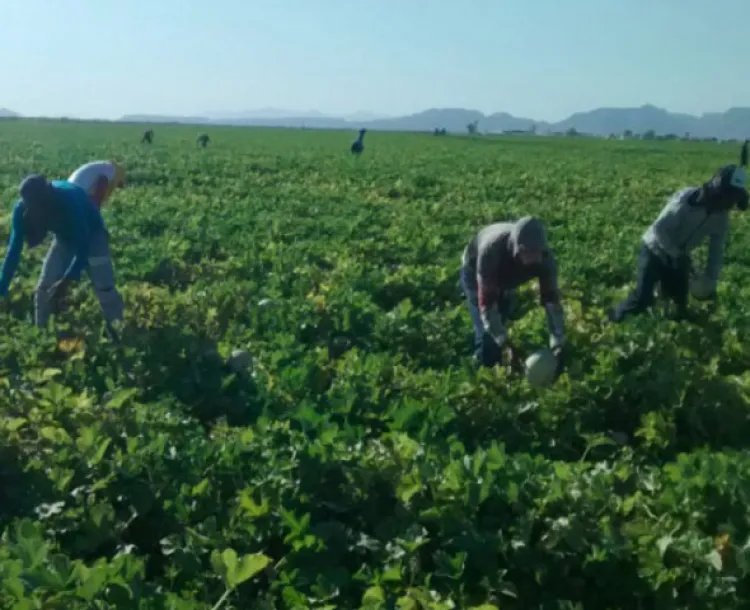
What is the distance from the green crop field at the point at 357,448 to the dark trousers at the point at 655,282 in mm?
331

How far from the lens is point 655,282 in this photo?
7676 millimetres

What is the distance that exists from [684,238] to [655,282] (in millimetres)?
534

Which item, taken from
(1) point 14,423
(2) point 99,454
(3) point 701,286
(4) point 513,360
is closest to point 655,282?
(3) point 701,286

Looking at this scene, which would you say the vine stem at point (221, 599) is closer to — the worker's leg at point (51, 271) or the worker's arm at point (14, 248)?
the worker's arm at point (14, 248)

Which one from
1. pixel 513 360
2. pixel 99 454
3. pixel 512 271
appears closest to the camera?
pixel 99 454

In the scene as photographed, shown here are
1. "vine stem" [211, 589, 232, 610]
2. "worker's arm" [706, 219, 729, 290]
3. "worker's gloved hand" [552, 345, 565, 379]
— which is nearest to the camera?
"vine stem" [211, 589, 232, 610]

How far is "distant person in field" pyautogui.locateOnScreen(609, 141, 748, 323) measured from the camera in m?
6.65

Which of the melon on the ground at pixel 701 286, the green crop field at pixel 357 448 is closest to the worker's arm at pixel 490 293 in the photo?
the green crop field at pixel 357 448

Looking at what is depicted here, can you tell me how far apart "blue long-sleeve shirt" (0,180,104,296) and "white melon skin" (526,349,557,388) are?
3285 millimetres

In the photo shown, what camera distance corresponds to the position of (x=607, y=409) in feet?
19.8

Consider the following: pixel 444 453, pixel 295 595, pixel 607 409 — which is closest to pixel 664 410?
pixel 607 409

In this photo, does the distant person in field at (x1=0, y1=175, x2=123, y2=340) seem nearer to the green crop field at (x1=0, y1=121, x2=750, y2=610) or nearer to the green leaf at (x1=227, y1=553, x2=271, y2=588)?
the green crop field at (x1=0, y1=121, x2=750, y2=610)

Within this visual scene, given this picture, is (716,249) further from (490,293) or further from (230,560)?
(230,560)

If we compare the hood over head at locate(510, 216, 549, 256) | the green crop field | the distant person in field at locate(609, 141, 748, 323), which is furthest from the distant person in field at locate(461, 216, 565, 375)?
the distant person in field at locate(609, 141, 748, 323)
